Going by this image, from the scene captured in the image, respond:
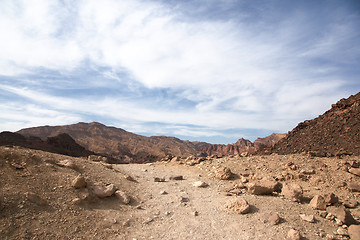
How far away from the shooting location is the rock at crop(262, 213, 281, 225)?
628 centimetres

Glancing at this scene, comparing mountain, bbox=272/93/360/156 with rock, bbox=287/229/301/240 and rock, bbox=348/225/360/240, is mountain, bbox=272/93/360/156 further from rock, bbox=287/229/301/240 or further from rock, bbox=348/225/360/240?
rock, bbox=287/229/301/240

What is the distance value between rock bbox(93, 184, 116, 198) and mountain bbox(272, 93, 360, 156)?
51.8ft

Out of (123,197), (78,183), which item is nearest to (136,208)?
(123,197)

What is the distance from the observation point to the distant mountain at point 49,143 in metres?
30.5

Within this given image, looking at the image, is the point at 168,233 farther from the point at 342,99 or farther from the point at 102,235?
the point at 342,99

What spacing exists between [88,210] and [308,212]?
6.98m

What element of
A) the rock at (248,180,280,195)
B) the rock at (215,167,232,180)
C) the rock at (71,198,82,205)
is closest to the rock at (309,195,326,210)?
the rock at (248,180,280,195)

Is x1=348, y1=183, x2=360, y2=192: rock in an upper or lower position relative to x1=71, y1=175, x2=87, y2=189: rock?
lower

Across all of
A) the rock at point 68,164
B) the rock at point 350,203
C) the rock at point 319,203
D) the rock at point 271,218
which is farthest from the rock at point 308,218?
the rock at point 68,164

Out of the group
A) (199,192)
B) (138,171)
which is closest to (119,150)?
(138,171)

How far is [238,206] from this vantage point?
714 cm

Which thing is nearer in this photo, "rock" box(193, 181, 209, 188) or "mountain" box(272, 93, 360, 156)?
"rock" box(193, 181, 209, 188)

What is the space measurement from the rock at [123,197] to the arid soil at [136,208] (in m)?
0.04

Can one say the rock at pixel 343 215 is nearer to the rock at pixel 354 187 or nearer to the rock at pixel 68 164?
the rock at pixel 354 187
